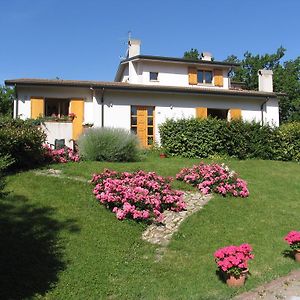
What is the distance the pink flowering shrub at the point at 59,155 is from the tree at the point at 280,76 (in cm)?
3702

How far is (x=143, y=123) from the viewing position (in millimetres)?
22266

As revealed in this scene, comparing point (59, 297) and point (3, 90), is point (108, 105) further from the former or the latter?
point (3, 90)

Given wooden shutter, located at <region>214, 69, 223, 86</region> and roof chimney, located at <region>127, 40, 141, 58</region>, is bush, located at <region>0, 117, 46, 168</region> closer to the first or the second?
wooden shutter, located at <region>214, 69, 223, 86</region>

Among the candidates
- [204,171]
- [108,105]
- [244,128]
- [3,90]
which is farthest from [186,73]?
[3,90]

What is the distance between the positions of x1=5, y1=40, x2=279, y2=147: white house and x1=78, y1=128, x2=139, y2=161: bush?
440 cm

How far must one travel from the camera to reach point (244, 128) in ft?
59.9

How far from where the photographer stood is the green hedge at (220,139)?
18156 millimetres

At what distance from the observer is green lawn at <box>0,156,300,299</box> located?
19.6 ft

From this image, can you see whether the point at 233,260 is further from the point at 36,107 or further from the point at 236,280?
the point at 36,107

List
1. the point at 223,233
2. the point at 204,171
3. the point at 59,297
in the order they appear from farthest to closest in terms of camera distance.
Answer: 1. the point at 204,171
2. the point at 223,233
3. the point at 59,297

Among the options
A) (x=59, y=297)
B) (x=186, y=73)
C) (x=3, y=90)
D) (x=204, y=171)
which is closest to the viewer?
(x=59, y=297)

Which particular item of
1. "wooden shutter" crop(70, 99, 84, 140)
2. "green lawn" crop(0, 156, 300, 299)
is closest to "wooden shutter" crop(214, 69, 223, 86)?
"wooden shutter" crop(70, 99, 84, 140)

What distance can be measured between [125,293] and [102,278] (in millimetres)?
535

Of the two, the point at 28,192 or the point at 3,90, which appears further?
the point at 3,90
